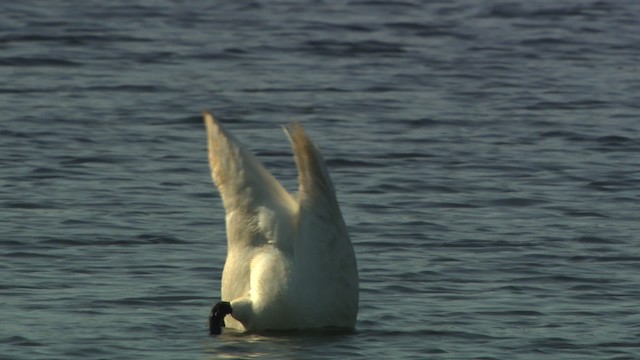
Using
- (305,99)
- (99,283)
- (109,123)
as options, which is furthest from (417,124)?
(99,283)

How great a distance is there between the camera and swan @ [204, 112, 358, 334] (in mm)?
8914

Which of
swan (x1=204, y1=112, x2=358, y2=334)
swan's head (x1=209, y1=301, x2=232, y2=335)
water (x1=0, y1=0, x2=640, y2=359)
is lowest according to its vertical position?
water (x1=0, y1=0, x2=640, y2=359)

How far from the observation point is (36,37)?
68.3ft

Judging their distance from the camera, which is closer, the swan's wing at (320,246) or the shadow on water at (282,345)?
the shadow on water at (282,345)

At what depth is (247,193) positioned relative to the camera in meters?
8.98

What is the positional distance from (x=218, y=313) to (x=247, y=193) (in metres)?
0.59

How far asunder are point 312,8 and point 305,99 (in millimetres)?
7168

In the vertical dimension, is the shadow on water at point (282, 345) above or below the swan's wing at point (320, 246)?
below

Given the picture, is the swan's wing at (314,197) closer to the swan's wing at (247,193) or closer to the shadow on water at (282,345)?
the swan's wing at (247,193)

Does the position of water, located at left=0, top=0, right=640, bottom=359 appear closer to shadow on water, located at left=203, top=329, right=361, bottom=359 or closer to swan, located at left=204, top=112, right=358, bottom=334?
shadow on water, located at left=203, top=329, right=361, bottom=359

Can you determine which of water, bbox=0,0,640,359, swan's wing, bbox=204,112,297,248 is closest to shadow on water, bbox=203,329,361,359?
water, bbox=0,0,640,359

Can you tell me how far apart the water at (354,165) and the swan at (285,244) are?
133 millimetres

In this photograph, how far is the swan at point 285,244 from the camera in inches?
351

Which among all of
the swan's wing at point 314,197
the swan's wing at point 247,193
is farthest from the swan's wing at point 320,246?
the swan's wing at point 247,193
